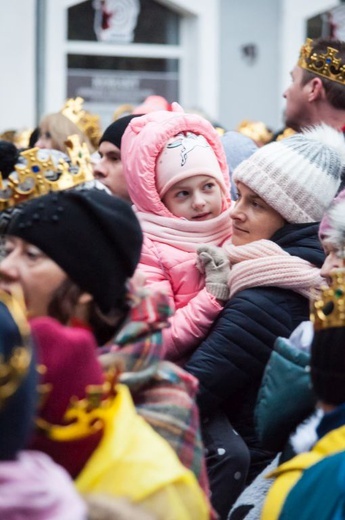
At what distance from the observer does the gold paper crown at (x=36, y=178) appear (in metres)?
3.92

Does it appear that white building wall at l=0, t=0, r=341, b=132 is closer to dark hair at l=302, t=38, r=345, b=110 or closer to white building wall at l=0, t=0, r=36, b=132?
white building wall at l=0, t=0, r=36, b=132

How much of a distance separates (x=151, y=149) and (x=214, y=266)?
0.52m

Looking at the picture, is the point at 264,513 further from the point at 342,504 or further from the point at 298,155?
the point at 298,155

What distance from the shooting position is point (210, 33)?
13164 mm

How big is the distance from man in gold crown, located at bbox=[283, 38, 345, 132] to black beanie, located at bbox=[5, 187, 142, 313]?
258 cm

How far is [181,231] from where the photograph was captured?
443 cm

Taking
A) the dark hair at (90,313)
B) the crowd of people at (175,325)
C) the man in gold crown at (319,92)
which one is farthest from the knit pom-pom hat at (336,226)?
the man in gold crown at (319,92)

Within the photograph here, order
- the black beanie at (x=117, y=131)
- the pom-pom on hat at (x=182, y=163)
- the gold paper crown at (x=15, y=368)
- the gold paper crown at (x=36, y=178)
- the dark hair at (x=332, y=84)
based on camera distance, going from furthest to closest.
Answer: the dark hair at (x=332, y=84)
the black beanie at (x=117, y=131)
the pom-pom on hat at (x=182, y=163)
the gold paper crown at (x=36, y=178)
the gold paper crown at (x=15, y=368)

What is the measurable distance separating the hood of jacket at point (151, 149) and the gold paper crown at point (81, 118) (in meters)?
2.47

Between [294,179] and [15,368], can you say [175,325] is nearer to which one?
[294,179]

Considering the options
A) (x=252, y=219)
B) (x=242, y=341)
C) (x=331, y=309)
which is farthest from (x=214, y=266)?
(x=331, y=309)

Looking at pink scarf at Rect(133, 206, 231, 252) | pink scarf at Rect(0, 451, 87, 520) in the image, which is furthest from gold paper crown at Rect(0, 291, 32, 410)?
pink scarf at Rect(133, 206, 231, 252)

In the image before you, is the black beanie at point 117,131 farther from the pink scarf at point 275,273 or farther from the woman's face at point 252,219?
the pink scarf at point 275,273

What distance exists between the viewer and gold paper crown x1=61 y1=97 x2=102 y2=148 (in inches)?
293
